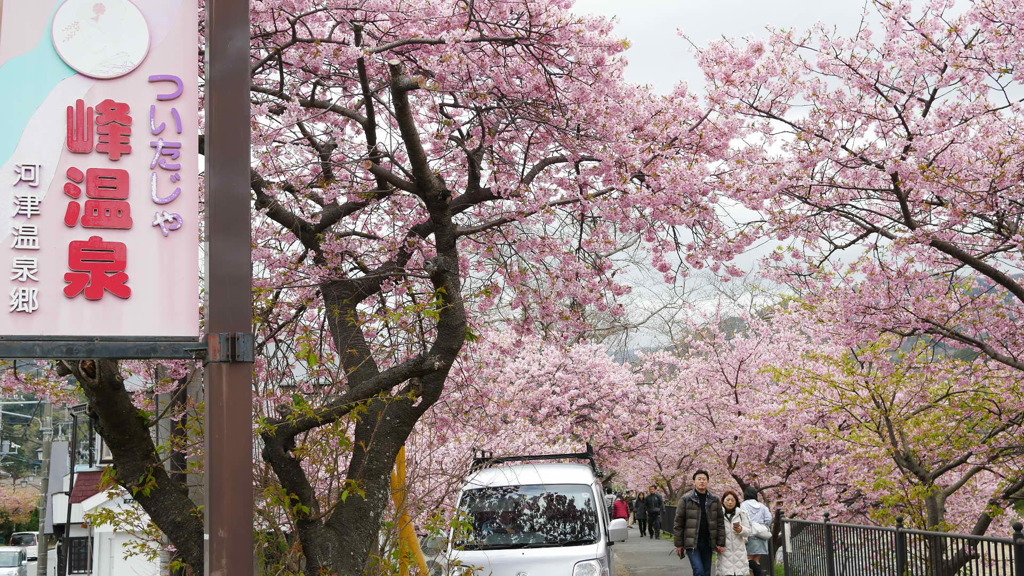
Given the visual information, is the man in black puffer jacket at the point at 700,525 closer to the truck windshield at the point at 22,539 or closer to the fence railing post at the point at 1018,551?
the fence railing post at the point at 1018,551

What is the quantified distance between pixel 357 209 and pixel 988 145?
6770mm

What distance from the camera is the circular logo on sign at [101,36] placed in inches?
154

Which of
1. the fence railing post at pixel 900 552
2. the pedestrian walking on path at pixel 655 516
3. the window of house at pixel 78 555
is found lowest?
the window of house at pixel 78 555

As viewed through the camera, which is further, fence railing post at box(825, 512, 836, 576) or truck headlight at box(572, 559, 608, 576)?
fence railing post at box(825, 512, 836, 576)

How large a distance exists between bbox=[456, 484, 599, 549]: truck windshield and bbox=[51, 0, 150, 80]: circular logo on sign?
7.15 meters

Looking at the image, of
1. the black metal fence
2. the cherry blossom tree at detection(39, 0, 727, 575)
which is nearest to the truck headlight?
the cherry blossom tree at detection(39, 0, 727, 575)

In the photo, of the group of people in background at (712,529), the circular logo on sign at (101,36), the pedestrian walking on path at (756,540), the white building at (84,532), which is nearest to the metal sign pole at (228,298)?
the circular logo on sign at (101,36)

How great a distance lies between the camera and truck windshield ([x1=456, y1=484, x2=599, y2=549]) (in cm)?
1032

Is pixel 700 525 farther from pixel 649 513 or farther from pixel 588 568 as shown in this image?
pixel 649 513

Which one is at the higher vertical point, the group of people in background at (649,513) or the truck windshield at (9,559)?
the group of people in background at (649,513)

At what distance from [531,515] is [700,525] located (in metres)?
2.79

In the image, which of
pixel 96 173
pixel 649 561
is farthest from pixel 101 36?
pixel 649 561

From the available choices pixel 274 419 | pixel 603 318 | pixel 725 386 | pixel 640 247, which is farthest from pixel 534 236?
pixel 603 318

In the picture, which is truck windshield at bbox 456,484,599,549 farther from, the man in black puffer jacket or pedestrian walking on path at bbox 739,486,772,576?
pedestrian walking on path at bbox 739,486,772,576
